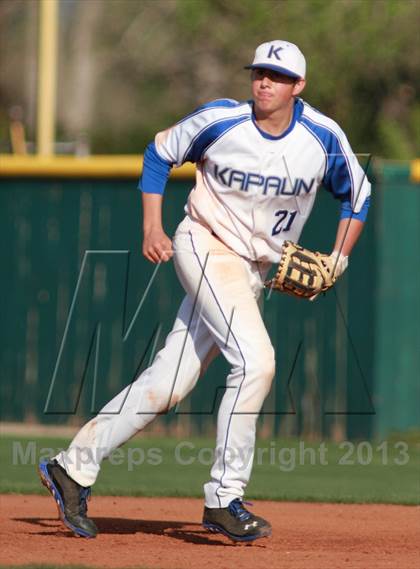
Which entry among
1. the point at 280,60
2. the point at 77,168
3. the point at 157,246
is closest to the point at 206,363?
the point at 157,246

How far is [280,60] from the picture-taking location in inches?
225

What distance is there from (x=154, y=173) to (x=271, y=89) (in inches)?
22.9

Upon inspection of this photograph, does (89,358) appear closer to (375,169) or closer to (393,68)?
(375,169)

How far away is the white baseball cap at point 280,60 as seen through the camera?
570 centimetres

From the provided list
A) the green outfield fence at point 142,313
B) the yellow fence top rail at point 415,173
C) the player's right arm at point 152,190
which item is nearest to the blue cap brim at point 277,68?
the player's right arm at point 152,190

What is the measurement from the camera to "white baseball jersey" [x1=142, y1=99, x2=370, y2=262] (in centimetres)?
579

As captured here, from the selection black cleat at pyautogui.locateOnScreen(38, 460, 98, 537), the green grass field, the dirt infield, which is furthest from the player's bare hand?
the green grass field

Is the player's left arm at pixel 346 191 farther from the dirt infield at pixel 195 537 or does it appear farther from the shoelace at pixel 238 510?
the dirt infield at pixel 195 537

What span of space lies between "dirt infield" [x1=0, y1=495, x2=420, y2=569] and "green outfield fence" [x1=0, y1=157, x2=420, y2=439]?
291cm

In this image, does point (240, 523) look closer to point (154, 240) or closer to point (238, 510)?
point (238, 510)

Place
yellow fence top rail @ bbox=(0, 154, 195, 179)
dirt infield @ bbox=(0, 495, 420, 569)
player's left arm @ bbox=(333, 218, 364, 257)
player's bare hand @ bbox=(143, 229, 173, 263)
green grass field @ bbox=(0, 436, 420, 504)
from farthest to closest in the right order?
yellow fence top rail @ bbox=(0, 154, 195, 179)
green grass field @ bbox=(0, 436, 420, 504)
player's left arm @ bbox=(333, 218, 364, 257)
player's bare hand @ bbox=(143, 229, 173, 263)
dirt infield @ bbox=(0, 495, 420, 569)

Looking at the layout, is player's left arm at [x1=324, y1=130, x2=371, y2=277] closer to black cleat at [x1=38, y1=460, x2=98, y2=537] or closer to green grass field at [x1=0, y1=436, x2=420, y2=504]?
black cleat at [x1=38, y1=460, x2=98, y2=537]

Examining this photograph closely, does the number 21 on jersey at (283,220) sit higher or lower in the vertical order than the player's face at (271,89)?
lower

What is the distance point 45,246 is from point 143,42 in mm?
15465
